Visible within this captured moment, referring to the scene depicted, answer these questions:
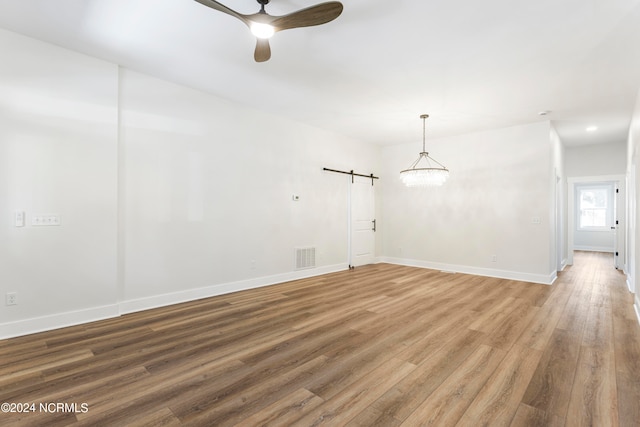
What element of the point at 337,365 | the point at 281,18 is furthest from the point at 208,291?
the point at 281,18

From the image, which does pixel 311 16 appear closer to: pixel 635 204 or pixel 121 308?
pixel 121 308

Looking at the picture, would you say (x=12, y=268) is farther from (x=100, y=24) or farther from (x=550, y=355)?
(x=550, y=355)

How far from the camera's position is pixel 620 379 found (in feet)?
7.32

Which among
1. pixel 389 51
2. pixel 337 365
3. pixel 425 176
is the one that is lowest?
pixel 337 365

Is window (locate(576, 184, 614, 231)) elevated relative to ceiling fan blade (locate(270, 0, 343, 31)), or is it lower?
lower

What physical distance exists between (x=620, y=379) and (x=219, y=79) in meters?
4.87

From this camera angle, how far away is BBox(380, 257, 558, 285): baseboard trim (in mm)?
5348

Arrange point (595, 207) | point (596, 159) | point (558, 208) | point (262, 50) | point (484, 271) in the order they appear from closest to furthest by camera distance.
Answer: point (262, 50), point (484, 271), point (558, 208), point (596, 159), point (595, 207)

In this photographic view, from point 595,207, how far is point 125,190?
13.4 meters

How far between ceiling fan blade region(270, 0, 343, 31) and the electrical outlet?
3.51 meters

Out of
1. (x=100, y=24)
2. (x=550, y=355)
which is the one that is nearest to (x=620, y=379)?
(x=550, y=355)

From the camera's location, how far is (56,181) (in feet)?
10.4

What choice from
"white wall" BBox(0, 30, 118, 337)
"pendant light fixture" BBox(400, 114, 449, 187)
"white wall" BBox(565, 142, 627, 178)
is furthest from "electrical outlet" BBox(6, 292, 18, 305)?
"white wall" BBox(565, 142, 627, 178)

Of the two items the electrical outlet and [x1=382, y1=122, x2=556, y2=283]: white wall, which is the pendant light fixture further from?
the electrical outlet
